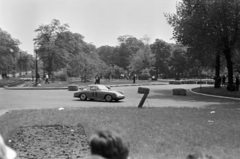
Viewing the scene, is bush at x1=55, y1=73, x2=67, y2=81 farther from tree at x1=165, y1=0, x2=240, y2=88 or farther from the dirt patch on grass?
the dirt patch on grass

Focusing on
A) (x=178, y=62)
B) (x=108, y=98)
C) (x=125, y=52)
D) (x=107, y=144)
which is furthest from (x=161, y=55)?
(x=107, y=144)

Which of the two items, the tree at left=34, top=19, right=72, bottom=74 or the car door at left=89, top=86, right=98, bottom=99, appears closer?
the car door at left=89, top=86, right=98, bottom=99

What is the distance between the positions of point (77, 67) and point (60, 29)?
13.8 m

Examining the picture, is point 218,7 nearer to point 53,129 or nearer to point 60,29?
point 53,129

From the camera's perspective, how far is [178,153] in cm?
656

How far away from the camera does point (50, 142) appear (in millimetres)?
7586

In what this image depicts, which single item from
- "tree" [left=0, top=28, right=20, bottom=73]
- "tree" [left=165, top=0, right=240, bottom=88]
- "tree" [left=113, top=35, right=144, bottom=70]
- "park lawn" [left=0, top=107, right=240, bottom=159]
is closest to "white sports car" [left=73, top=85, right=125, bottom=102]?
"park lawn" [left=0, top=107, right=240, bottom=159]

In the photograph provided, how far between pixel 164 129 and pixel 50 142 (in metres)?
3.46

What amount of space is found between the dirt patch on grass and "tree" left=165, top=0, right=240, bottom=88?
20820 mm

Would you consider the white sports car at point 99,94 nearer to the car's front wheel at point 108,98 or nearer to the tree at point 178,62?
the car's front wheel at point 108,98

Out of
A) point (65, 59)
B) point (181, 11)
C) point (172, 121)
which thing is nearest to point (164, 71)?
point (65, 59)

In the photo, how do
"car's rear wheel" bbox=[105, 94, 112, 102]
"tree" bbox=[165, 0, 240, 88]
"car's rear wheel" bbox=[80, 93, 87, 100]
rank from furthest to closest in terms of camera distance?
"tree" bbox=[165, 0, 240, 88] < "car's rear wheel" bbox=[80, 93, 87, 100] < "car's rear wheel" bbox=[105, 94, 112, 102]

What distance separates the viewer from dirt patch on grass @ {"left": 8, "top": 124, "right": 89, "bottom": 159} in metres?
6.78

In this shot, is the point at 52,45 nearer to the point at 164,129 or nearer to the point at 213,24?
the point at 213,24
